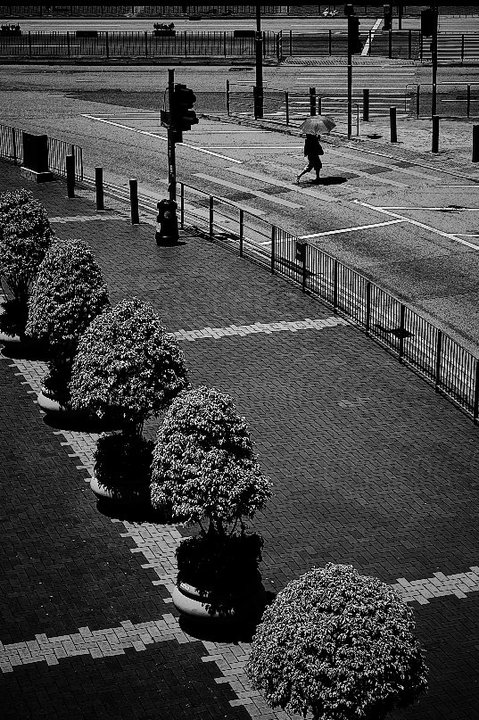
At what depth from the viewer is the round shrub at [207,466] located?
14.5 metres

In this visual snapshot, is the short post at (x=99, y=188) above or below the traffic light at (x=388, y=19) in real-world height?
below

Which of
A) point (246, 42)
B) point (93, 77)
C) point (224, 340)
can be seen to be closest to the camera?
point (224, 340)

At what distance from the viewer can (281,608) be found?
37.8ft

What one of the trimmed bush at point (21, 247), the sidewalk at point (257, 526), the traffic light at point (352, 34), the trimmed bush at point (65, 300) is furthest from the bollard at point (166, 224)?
the traffic light at point (352, 34)

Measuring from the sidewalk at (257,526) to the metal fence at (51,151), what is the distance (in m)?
13.9

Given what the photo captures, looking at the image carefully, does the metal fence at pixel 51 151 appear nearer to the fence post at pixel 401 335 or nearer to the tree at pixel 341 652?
the fence post at pixel 401 335

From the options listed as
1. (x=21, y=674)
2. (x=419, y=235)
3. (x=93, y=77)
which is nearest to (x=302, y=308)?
(x=419, y=235)

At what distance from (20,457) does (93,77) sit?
1580 inches

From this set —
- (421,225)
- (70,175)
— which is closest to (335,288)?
(421,225)

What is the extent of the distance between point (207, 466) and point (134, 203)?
18.3 m

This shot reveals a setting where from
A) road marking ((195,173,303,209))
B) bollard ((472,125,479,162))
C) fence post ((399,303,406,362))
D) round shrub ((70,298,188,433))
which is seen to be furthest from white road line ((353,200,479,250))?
round shrub ((70,298,188,433))

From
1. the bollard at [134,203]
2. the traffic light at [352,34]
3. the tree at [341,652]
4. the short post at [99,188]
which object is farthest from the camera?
the traffic light at [352,34]

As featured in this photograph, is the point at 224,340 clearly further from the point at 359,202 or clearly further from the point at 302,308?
the point at 359,202

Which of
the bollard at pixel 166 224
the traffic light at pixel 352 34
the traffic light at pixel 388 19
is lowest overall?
the bollard at pixel 166 224
